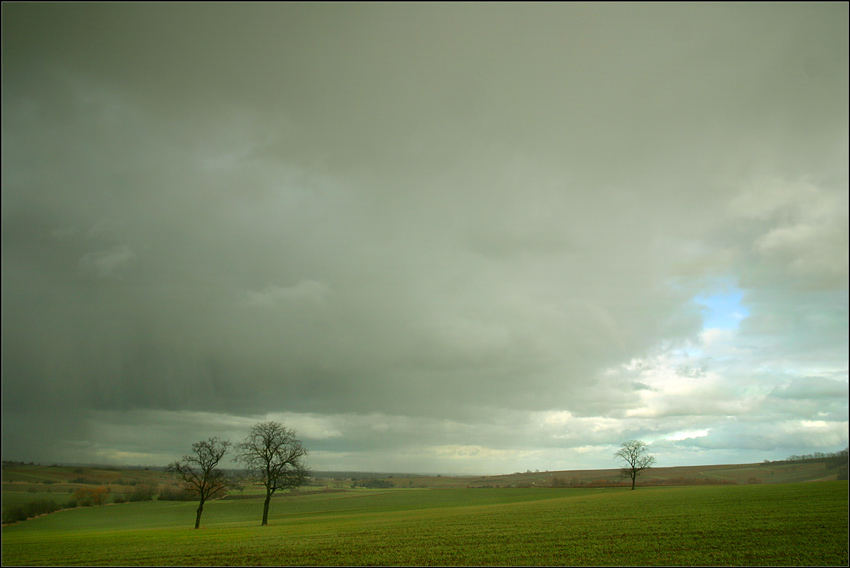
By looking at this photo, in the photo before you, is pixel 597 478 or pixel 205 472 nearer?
pixel 205 472

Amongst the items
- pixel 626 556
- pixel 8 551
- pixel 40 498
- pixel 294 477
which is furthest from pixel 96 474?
pixel 626 556

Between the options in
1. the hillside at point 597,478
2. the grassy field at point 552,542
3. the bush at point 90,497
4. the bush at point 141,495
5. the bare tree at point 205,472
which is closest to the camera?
the grassy field at point 552,542

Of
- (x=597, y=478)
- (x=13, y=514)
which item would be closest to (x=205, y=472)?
(x=13, y=514)

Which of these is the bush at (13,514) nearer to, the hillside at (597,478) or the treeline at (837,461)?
the hillside at (597,478)

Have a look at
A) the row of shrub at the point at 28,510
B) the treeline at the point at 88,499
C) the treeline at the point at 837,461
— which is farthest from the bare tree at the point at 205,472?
the treeline at the point at 837,461

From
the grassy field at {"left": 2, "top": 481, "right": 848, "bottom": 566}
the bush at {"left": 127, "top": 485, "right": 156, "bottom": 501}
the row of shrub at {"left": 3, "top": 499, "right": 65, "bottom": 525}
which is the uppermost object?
the grassy field at {"left": 2, "top": 481, "right": 848, "bottom": 566}

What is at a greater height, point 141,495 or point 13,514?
point 13,514

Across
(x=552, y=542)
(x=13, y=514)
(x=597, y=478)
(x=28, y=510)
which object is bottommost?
(x=597, y=478)

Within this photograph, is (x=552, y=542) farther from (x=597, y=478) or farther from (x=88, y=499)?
(x=597, y=478)

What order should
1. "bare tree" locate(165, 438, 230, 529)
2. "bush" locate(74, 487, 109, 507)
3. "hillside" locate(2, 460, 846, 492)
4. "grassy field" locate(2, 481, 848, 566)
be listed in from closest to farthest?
"grassy field" locate(2, 481, 848, 566), "bare tree" locate(165, 438, 230, 529), "bush" locate(74, 487, 109, 507), "hillside" locate(2, 460, 846, 492)

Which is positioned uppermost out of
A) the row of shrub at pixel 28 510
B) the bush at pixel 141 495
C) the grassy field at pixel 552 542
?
the grassy field at pixel 552 542

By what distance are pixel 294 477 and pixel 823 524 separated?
199 ft

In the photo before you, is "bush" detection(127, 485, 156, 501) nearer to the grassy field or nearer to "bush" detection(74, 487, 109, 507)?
"bush" detection(74, 487, 109, 507)

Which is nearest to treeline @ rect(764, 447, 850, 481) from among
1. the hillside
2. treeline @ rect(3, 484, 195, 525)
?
the hillside
